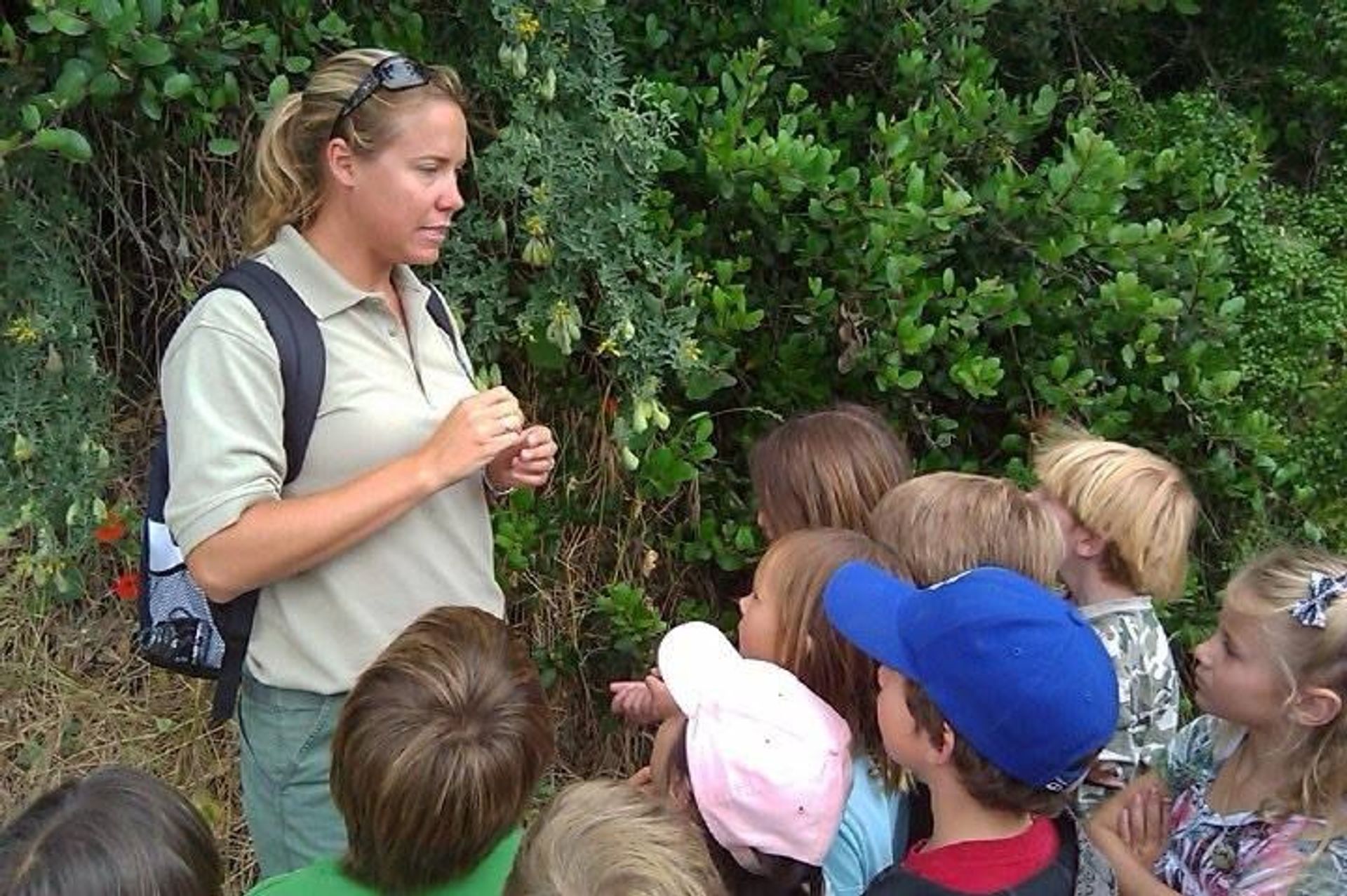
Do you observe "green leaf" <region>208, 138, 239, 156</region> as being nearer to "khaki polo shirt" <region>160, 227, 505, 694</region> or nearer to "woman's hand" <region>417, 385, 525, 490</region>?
"khaki polo shirt" <region>160, 227, 505, 694</region>

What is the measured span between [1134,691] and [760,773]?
1.03 metres

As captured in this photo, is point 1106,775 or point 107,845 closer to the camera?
point 107,845

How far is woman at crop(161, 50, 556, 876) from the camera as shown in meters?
2.23

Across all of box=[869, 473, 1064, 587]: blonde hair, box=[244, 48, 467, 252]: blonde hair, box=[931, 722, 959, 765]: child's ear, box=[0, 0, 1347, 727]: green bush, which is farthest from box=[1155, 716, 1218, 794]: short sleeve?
box=[244, 48, 467, 252]: blonde hair

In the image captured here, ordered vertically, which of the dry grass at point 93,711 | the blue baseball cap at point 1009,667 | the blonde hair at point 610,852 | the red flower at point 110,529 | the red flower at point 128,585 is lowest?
the dry grass at point 93,711

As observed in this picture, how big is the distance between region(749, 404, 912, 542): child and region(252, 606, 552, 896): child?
2.83 ft

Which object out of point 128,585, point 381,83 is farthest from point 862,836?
point 128,585

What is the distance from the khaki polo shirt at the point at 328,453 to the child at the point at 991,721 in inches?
28.2

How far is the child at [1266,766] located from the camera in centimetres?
237

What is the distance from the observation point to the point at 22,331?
336 centimetres

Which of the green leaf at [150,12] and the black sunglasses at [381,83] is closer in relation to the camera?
the black sunglasses at [381,83]

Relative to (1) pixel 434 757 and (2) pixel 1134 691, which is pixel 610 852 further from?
(2) pixel 1134 691

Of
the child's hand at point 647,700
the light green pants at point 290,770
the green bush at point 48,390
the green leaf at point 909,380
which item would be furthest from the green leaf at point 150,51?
the green leaf at point 909,380

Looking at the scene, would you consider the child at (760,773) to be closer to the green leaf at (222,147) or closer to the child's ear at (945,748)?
the child's ear at (945,748)
